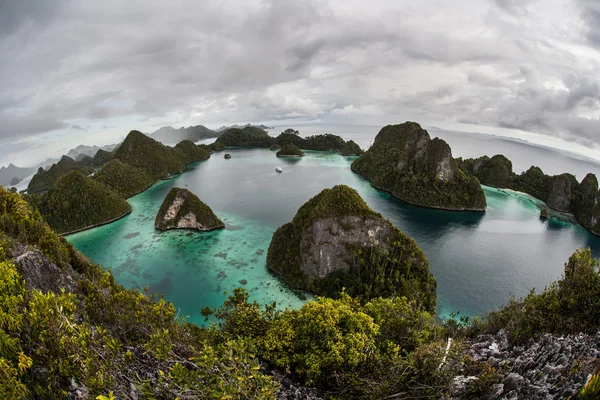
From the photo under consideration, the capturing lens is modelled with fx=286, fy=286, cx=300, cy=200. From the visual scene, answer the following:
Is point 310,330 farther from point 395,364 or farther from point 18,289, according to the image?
point 18,289

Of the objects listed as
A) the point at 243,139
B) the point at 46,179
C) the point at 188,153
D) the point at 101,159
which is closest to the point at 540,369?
the point at 46,179

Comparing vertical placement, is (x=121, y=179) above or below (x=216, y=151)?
below

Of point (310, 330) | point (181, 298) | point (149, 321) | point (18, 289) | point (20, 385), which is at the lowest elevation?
point (181, 298)

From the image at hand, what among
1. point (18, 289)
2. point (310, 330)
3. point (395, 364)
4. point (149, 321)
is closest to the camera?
point (18, 289)

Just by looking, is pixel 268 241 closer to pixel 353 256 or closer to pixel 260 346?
pixel 353 256

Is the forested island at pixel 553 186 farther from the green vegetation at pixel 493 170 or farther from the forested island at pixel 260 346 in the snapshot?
the forested island at pixel 260 346

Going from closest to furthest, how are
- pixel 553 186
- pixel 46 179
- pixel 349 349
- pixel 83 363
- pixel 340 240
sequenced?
pixel 83 363, pixel 349 349, pixel 340 240, pixel 553 186, pixel 46 179

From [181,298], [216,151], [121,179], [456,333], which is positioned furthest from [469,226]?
[216,151]
